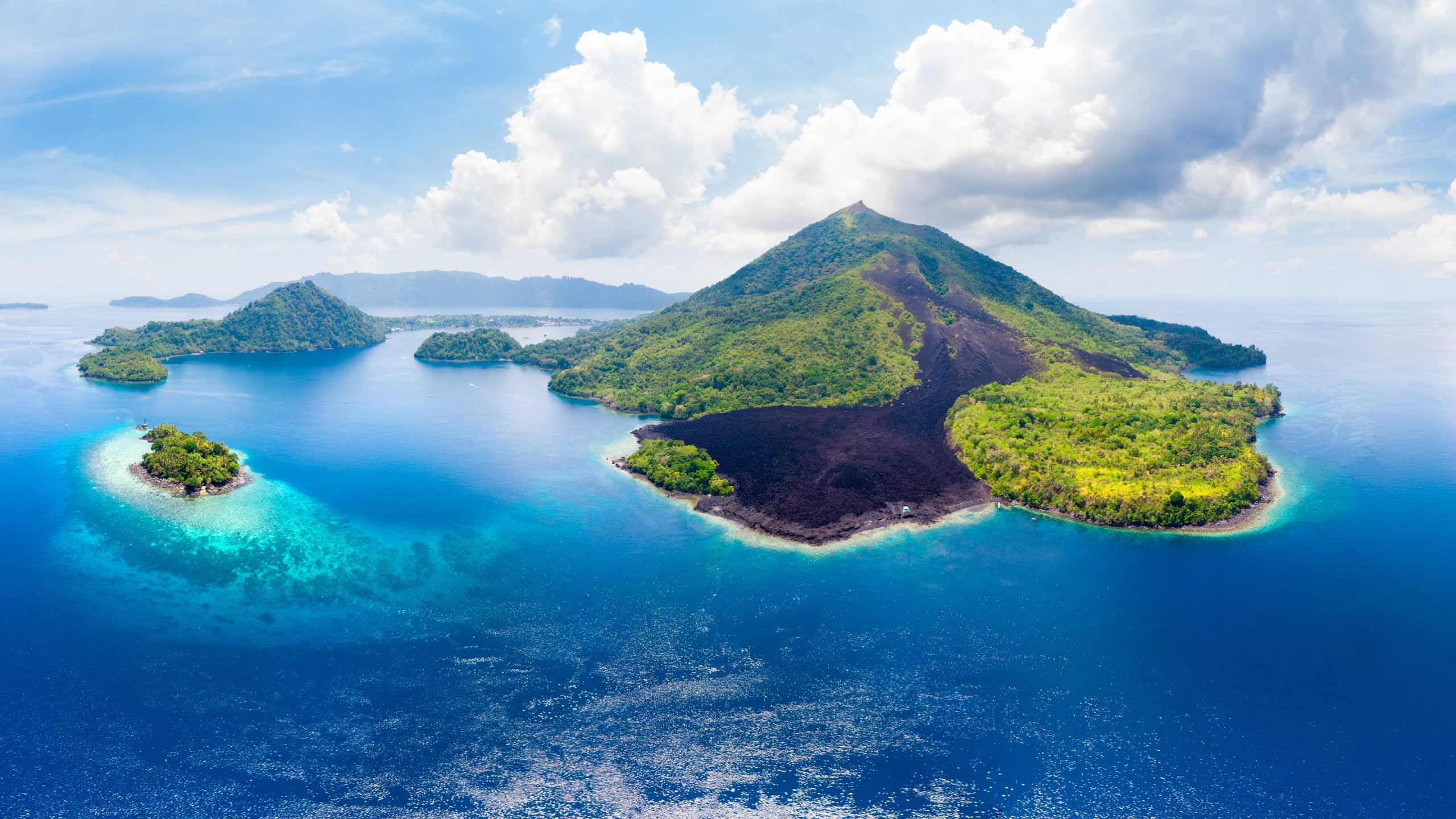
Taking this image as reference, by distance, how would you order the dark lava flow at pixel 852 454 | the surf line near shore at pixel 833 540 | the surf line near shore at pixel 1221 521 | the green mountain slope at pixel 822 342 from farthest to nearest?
the green mountain slope at pixel 822 342, the dark lava flow at pixel 852 454, the surf line near shore at pixel 1221 521, the surf line near shore at pixel 833 540

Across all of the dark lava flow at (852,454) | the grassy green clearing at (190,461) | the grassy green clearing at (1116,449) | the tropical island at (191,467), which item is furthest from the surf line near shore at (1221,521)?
the grassy green clearing at (190,461)

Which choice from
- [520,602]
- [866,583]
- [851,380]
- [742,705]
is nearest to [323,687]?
[520,602]

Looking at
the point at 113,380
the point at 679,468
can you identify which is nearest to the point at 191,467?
the point at 679,468

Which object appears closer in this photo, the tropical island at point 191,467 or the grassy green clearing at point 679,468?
the tropical island at point 191,467

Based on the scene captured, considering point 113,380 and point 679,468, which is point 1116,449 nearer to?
point 679,468

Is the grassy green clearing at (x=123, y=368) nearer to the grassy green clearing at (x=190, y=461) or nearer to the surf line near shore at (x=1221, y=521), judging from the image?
the grassy green clearing at (x=190, y=461)

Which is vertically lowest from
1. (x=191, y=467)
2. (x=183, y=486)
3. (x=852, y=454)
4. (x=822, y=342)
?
(x=183, y=486)

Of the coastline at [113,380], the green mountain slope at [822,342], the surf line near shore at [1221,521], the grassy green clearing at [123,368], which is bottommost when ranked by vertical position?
the surf line near shore at [1221,521]

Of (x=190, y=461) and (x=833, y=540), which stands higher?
(x=190, y=461)
